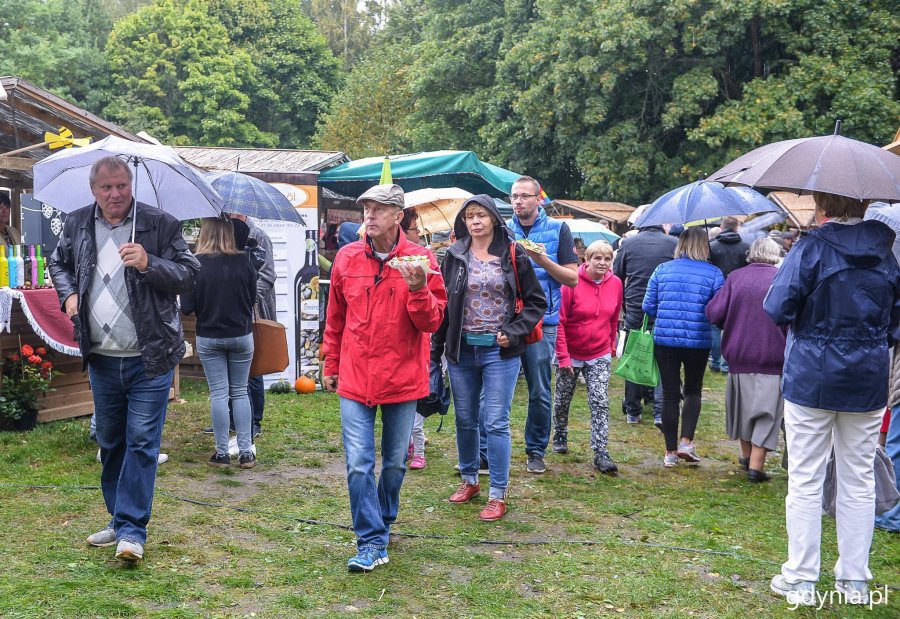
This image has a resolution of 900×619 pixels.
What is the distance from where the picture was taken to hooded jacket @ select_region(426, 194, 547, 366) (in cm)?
543

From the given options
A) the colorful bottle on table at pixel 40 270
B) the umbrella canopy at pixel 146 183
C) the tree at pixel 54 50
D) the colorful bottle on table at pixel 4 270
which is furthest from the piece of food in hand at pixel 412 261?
the tree at pixel 54 50

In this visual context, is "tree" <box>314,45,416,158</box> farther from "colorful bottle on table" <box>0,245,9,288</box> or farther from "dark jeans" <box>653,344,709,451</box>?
"dark jeans" <box>653,344,709,451</box>

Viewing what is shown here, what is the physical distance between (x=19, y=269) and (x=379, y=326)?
4.74 meters

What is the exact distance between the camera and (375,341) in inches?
176

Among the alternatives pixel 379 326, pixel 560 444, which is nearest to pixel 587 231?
pixel 560 444

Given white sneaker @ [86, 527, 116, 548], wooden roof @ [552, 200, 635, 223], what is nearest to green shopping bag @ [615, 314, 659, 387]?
white sneaker @ [86, 527, 116, 548]

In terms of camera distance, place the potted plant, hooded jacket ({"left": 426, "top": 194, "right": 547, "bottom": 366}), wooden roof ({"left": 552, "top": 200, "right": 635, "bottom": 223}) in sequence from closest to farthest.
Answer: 1. hooded jacket ({"left": 426, "top": 194, "right": 547, "bottom": 366})
2. the potted plant
3. wooden roof ({"left": 552, "top": 200, "right": 635, "bottom": 223})

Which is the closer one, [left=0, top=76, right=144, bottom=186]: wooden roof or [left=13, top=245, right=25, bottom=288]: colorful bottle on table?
[left=13, top=245, right=25, bottom=288]: colorful bottle on table

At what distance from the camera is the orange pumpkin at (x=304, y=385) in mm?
10500

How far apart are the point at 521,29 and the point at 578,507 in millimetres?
20870

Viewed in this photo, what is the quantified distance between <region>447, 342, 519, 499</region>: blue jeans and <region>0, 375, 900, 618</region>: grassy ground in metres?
0.36

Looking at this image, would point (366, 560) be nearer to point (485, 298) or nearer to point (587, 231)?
point (485, 298)

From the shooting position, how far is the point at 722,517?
5.78 metres

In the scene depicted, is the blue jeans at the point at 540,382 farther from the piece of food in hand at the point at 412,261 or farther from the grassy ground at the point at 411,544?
the piece of food in hand at the point at 412,261
